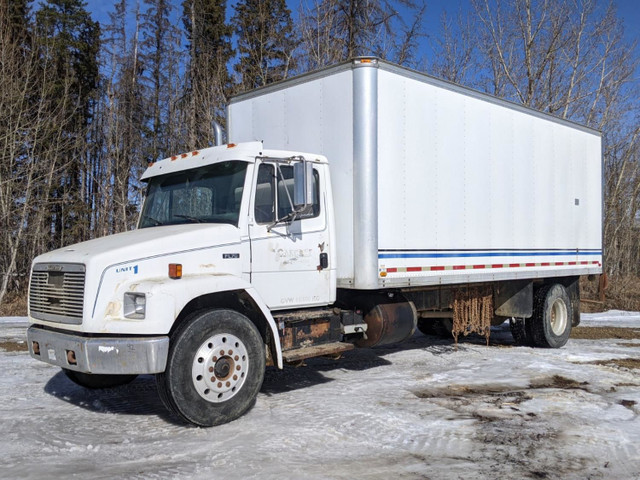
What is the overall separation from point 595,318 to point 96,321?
13.9 meters

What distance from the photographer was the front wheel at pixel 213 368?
538 cm

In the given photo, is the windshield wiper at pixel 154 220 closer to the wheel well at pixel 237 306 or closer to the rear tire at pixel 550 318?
the wheel well at pixel 237 306

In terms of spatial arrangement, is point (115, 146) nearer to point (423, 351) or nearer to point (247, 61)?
point (247, 61)

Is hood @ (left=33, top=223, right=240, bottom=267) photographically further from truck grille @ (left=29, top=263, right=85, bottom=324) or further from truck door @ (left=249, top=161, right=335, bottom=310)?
truck door @ (left=249, top=161, right=335, bottom=310)

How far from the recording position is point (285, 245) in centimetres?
653

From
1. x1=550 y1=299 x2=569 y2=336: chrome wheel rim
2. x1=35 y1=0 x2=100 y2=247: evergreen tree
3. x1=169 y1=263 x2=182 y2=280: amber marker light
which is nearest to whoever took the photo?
x1=169 y1=263 x2=182 y2=280: amber marker light

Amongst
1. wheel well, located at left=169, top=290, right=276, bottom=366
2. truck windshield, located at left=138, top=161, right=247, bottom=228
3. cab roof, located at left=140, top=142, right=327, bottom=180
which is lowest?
wheel well, located at left=169, top=290, right=276, bottom=366

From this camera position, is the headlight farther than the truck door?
No

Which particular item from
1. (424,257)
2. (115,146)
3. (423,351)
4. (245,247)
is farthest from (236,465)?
(115,146)

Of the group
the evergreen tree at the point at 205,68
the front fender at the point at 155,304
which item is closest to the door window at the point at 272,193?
the front fender at the point at 155,304

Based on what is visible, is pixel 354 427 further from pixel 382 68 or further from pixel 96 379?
pixel 382 68

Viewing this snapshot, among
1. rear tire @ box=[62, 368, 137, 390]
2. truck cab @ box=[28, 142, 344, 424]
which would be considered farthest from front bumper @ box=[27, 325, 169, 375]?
rear tire @ box=[62, 368, 137, 390]

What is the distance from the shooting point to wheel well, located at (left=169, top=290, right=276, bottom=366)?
5.85 m

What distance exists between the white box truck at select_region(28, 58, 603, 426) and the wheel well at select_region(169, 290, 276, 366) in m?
0.02
